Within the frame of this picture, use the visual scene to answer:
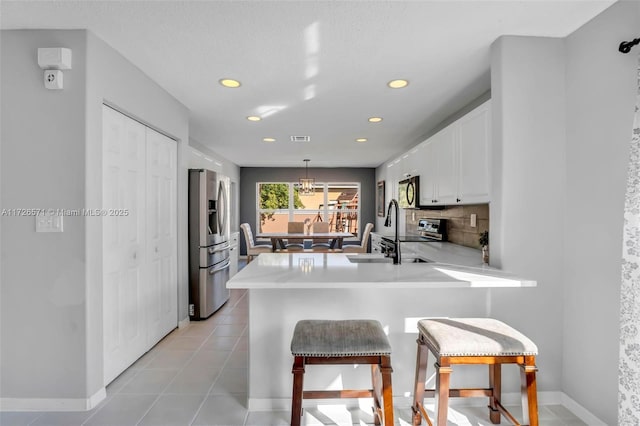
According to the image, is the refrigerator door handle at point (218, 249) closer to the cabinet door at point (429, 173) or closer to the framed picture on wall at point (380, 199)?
the cabinet door at point (429, 173)

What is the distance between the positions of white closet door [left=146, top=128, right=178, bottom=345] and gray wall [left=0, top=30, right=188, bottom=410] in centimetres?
83

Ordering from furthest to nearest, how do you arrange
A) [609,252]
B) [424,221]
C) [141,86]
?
[424,221] < [141,86] < [609,252]

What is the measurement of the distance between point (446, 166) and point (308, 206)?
564cm

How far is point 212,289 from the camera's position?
12.7 feet

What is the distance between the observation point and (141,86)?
8.53 ft

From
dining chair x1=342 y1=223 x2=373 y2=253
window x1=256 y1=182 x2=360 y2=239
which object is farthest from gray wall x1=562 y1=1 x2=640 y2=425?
window x1=256 y1=182 x2=360 y2=239

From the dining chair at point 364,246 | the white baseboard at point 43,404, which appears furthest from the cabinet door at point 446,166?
the white baseboard at point 43,404

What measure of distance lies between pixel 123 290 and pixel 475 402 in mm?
2565

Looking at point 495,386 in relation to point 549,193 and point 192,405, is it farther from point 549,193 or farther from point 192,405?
point 192,405

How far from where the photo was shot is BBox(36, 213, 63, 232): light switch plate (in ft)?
6.61

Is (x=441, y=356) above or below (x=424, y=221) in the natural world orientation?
below

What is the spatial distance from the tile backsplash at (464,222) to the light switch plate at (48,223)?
10.8ft

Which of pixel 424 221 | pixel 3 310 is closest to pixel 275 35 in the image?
pixel 3 310

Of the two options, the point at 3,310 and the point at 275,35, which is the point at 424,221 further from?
the point at 3,310
